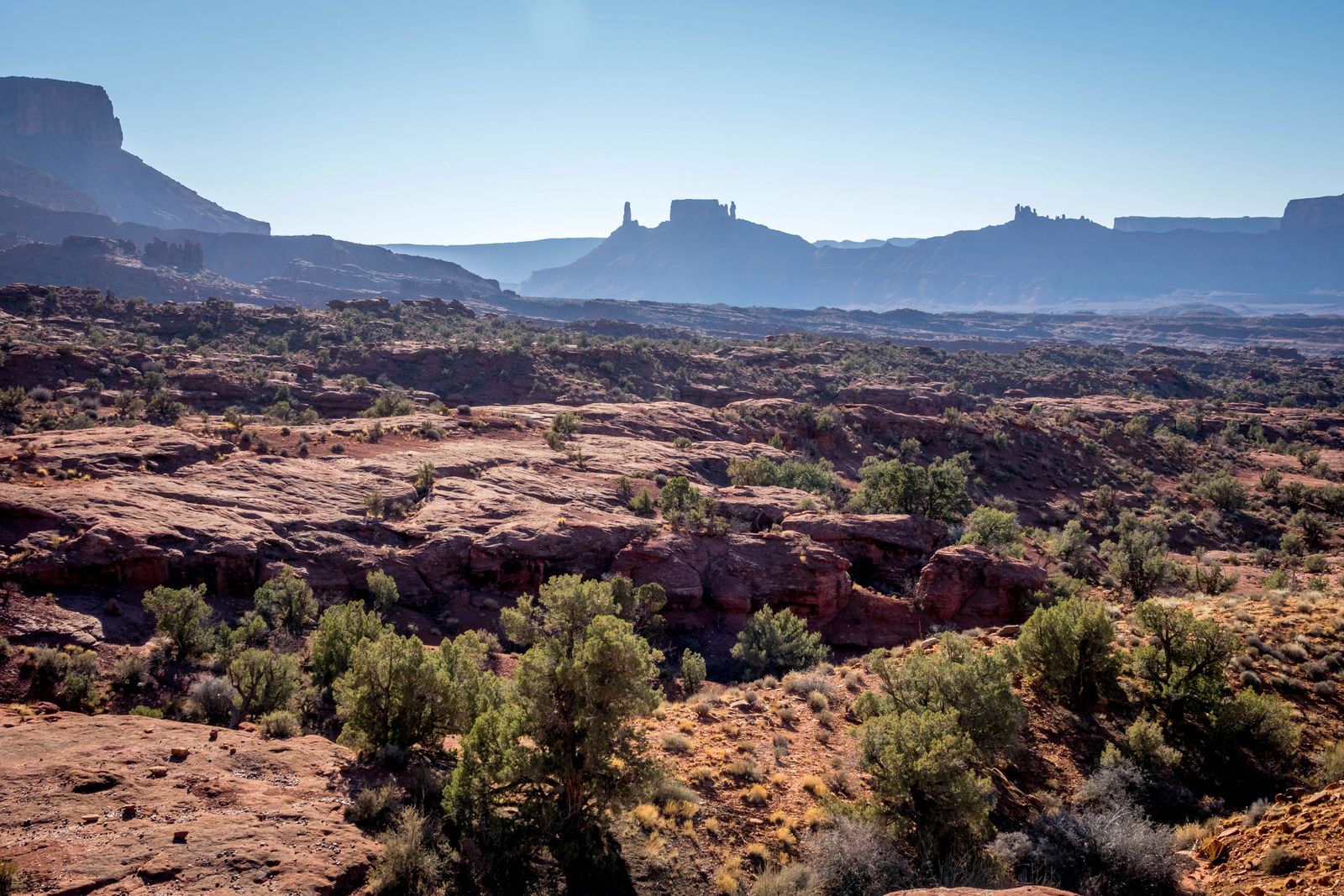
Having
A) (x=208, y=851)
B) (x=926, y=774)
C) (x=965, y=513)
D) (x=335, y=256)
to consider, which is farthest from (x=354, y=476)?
(x=335, y=256)

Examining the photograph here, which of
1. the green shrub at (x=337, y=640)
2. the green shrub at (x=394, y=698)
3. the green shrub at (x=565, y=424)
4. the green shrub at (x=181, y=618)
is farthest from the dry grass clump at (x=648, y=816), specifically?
the green shrub at (x=565, y=424)

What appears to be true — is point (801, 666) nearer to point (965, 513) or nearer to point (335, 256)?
point (965, 513)

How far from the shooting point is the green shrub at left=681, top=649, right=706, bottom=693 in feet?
61.5

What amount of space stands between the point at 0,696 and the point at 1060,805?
65.1 ft

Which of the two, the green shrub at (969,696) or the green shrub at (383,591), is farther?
the green shrub at (383,591)

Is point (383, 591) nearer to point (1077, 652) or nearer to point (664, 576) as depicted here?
point (664, 576)

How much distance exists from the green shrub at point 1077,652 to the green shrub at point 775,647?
23.2 feet

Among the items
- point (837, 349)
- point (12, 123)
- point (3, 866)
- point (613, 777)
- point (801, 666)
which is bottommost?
point (801, 666)

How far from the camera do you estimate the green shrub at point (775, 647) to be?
20438 mm

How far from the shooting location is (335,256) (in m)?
188

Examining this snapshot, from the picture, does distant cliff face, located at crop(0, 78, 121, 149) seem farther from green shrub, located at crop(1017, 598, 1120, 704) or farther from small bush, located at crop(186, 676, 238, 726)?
green shrub, located at crop(1017, 598, 1120, 704)

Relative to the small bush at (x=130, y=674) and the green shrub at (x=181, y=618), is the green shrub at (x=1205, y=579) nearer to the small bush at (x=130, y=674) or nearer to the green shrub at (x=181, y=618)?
the green shrub at (x=181, y=618)

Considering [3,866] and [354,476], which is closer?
[3,866]

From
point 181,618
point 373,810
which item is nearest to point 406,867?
point 373,810
